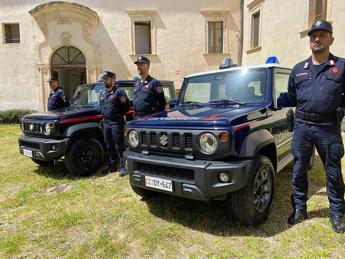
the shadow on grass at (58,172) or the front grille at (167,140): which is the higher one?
the front grille at (167,140)

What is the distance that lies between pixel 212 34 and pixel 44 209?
14.4 meters

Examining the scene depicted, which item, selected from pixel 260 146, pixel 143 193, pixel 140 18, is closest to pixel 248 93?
pixel 260 146

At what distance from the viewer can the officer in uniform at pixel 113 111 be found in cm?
488

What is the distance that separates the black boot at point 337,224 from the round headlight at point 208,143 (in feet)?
5.00

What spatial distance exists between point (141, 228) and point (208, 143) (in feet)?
4.24

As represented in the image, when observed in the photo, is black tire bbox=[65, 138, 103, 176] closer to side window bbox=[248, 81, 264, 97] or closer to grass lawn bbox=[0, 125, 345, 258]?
grass lawn bbox=[0, 125, 345, 258]

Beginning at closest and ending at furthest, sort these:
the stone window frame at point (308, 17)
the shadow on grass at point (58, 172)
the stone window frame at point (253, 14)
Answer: the shadow on grass at point (58, 172), the stone window frame at point (308, 17), the stone window frame at point (253, 14)

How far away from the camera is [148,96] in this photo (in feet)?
15.4

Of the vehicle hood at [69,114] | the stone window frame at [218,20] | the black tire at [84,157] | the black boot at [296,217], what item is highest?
the stone window frame at [218,20]

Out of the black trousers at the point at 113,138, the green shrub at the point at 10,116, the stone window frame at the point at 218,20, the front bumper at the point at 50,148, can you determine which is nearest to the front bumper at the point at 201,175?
the black trousers at the point at 113,138

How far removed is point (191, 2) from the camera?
51.1ft

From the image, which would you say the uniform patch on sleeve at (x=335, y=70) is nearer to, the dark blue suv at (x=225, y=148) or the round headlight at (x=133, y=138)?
the dark blue suv at (x=225, y=148)

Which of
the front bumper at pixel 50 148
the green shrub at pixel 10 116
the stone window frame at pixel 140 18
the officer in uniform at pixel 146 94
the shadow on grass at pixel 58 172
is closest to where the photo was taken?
the officer in uniform at pixel 146 94

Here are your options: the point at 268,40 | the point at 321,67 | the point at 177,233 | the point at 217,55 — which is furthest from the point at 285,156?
the point at 217,55
